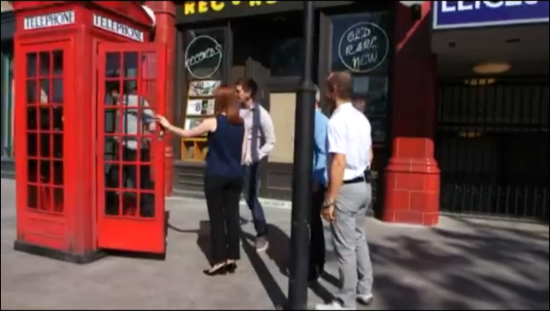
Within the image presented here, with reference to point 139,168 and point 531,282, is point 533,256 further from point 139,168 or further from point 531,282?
point 139,168

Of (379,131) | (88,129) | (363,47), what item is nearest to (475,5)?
(363,47)

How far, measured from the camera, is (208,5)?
8500 mm

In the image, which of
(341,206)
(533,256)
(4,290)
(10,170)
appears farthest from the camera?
(10,170)

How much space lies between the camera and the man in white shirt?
3.48 meters

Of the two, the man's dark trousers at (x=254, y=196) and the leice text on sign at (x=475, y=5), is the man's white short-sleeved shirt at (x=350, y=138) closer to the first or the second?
the man's dark trousers at (x=254, y=196)

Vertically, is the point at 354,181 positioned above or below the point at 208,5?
below

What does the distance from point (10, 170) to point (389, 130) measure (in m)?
8.60

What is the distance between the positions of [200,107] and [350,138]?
5768mm

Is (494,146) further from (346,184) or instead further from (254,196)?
(346,184)

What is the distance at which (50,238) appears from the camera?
15.8ft

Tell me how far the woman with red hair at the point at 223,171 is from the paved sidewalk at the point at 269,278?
0.29m

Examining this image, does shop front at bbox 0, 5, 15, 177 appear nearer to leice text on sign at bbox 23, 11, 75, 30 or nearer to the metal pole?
leice text on sign at bbox 23, 11, 75, 30

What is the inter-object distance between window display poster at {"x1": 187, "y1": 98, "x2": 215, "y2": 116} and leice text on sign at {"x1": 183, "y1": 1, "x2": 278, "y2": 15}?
1563mm

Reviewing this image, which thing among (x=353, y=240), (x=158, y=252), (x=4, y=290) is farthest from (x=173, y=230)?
(x=353, y=240)
